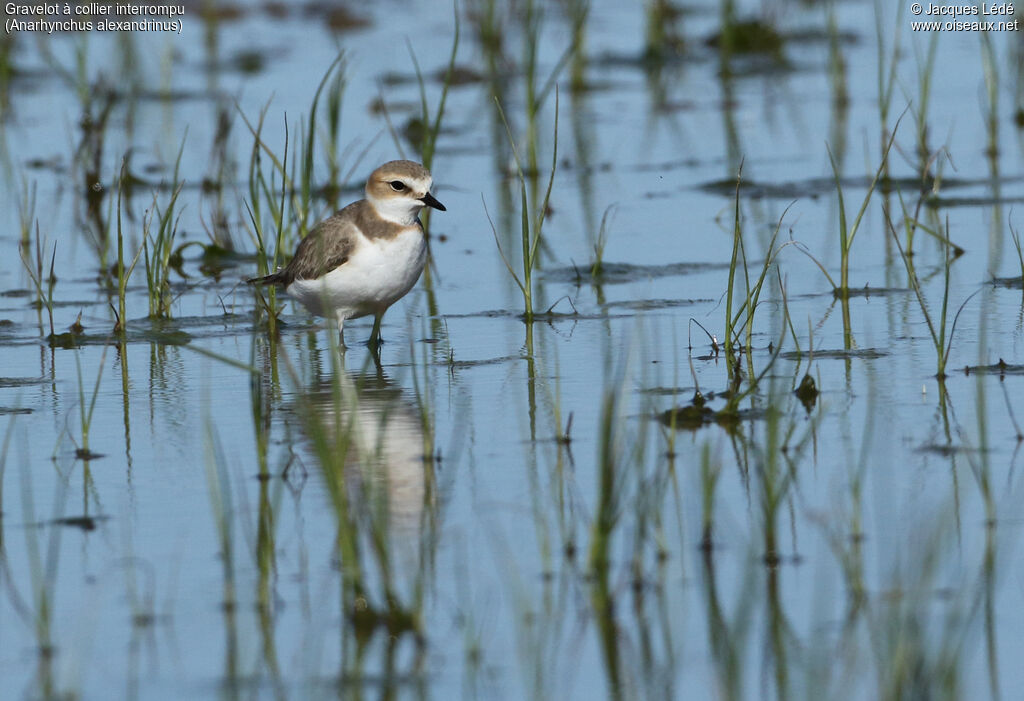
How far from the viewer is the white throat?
7.47 meters

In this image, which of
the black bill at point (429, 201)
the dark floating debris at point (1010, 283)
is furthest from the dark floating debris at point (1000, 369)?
the black bill at point (429, 201)

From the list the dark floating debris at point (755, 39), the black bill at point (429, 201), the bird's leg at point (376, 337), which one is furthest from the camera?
the dark floating debris at point (755, 39)

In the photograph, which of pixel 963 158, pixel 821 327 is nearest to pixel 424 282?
pixel 821 327

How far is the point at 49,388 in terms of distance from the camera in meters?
6.54

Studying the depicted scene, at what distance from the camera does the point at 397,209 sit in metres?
7.51

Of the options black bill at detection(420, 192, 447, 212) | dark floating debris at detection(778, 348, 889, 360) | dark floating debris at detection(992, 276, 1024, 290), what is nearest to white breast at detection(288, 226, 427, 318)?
black bill at detection(420, 192, 447, 212)

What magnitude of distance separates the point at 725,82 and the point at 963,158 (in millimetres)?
4400

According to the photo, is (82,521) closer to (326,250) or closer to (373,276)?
(373,276)

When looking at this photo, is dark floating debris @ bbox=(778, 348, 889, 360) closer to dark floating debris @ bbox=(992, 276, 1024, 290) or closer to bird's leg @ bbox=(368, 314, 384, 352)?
dark floating debris @ bbox=(992, 276, 1024, 290)

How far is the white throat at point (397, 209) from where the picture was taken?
7.47m

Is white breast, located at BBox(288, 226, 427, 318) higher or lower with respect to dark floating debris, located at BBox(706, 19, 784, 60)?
lower

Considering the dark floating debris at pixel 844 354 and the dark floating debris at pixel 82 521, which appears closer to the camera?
the dark floating debris at pixel 82 521

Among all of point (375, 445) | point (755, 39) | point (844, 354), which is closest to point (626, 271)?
point (844, 354)

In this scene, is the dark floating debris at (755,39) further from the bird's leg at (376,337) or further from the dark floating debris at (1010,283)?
the bird's leg at (376,337)
